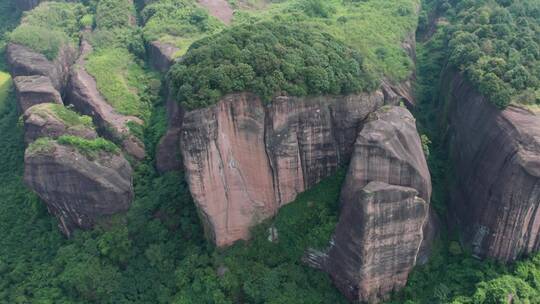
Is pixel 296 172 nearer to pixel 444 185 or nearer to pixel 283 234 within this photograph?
pixel 283 234

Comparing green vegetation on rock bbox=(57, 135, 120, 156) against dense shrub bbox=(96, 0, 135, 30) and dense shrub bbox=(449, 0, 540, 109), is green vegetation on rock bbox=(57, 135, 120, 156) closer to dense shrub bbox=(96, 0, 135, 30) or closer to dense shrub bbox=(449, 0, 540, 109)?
dense shrub bbox=(96, 0, 135, 30)

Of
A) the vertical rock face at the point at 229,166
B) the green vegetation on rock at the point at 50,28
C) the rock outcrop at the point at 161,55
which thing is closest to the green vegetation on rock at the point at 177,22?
A: the rock outcrop at the point at 161,55

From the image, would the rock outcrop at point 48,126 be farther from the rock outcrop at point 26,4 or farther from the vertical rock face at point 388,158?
the rock outcrop at point 26,4

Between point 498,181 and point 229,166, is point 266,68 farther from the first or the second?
point 498,181

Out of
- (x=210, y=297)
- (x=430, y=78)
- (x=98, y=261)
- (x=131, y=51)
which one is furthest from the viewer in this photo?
(x=131, y=51)

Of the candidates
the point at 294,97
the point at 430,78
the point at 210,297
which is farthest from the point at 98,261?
the point at 430,78

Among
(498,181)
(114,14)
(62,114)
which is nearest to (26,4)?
(114,14)

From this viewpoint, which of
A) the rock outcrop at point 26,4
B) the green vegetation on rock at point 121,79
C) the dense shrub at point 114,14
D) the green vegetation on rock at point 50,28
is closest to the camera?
the green vegetation on rock at point 121,79
